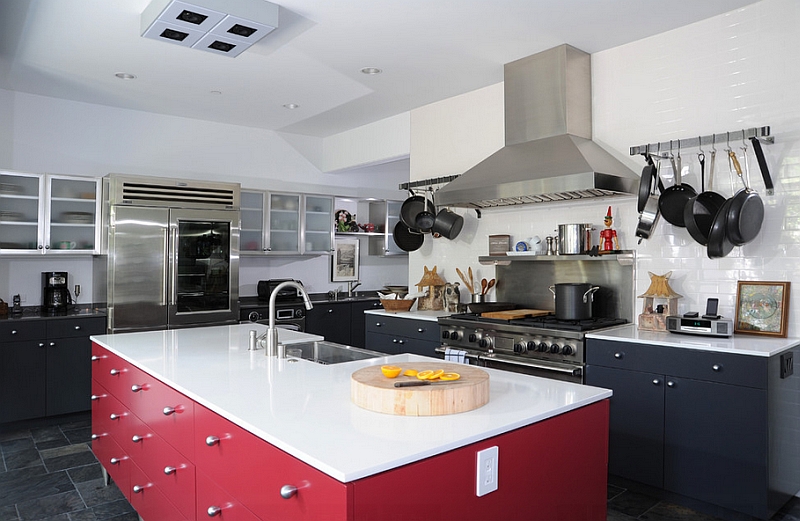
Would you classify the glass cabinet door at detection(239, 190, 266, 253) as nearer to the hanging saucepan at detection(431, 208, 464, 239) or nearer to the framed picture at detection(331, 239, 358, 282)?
the framed picture at detection(331, 239, 358, 282)

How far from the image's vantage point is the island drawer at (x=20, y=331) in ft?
14.8

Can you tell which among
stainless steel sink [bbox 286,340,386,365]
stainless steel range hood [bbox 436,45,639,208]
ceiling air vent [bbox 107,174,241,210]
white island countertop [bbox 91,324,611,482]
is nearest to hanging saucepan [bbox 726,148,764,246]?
stainless steel range hood [bbox 436,45,639,208]

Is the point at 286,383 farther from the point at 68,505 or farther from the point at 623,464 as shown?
the point at 623,464

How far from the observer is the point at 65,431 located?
460 cm

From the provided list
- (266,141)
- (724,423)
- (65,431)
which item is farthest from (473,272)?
(65,431)

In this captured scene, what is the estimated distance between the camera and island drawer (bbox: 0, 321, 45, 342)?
4.52 m

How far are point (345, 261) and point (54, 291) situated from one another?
3.33m

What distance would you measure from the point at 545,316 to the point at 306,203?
11.1 feet

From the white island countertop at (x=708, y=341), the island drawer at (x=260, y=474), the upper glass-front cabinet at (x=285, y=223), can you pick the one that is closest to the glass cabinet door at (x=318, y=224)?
the upper glass-front cabinet at (x=285, y=223)

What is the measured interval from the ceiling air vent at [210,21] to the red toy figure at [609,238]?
2.48 m

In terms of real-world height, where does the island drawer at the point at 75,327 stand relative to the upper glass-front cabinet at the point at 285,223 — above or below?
below

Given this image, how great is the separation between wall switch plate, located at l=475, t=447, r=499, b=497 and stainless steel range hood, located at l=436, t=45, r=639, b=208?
7.46ft

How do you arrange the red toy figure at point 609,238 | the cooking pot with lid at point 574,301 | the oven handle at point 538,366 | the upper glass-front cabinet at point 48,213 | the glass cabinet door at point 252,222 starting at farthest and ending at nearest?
the glass cabinet door at point 252,222 → the upper glass-front cabinet at point 48,213 → the red toy figure at point 609,238 → the cooking pot with lid at point 574,301 → the oven handle at point 538,366

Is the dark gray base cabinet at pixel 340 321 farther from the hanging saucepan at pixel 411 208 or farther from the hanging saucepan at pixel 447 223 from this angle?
the hanging saucepan at pixel 447 223
